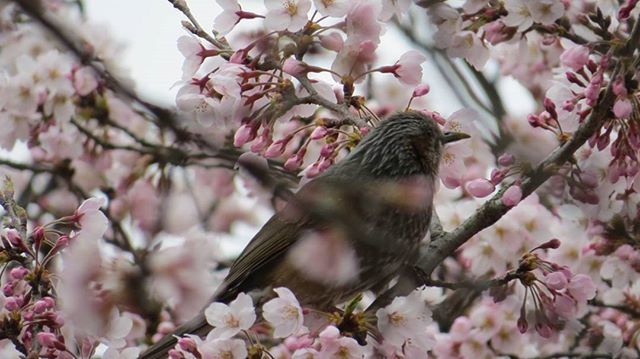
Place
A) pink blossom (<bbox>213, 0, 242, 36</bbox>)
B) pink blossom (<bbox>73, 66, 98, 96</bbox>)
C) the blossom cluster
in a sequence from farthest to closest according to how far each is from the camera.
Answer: pink blossom (<bbox>73, 66, 98, 96</bbox>) → pink blossom (<bbox>213, 0, 242, 36</bbox>) → the blossom cluster

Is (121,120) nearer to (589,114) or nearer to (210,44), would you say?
(210,44)

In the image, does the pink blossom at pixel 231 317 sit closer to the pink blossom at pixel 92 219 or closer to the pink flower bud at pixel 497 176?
the pink blossom at pixel 92 219

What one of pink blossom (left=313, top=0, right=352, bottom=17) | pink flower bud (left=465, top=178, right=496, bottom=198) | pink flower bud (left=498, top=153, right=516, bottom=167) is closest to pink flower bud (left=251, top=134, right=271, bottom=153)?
pink blossom (left=313, top=0, right=352, bottom=17)

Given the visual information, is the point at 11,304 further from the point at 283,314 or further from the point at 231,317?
the point at 283,314

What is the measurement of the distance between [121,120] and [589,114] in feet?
9.91

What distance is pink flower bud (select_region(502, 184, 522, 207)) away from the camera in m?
3.60

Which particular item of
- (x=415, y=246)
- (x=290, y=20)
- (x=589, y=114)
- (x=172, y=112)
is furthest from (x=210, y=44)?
(x=172, y=112)

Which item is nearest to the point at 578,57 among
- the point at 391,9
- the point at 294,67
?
the point at 391,9

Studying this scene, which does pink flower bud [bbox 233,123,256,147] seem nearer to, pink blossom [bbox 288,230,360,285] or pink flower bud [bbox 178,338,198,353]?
pink blossom [bbox 288,230,360,285]

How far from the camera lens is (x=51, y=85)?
5.34m

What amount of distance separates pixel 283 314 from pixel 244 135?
0.81 m

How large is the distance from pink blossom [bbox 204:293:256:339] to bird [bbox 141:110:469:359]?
11.1 inches

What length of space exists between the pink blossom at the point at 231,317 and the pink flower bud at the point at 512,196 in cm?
98

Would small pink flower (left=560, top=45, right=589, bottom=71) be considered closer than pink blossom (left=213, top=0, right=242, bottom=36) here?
Yes
